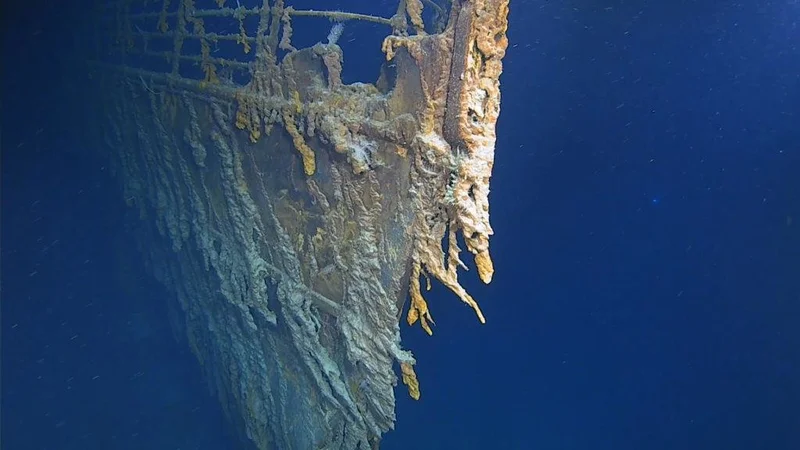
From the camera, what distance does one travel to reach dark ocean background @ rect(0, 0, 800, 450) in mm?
10562

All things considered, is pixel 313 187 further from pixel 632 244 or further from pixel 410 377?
pixel 632 244

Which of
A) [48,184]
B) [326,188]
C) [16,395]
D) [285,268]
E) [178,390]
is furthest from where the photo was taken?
[48,184]

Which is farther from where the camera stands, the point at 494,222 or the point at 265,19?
the point at 494,222

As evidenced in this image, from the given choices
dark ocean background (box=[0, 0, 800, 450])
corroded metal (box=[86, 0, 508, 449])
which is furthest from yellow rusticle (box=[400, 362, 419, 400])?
dark ocean background (box=[0, 0, 800, 450])

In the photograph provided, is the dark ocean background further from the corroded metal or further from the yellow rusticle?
the yellow rusticle

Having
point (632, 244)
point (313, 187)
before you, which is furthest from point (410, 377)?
point (632, 244)

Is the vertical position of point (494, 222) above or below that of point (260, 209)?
below

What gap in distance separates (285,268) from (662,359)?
1133 cm

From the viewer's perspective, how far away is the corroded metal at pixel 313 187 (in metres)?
2.11

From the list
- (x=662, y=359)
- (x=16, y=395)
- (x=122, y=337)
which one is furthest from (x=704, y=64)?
(x=16, y=395)

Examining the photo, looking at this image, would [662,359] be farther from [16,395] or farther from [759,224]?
[16,395]

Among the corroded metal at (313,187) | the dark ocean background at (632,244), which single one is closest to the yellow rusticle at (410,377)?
the corroded metal at (313,187)

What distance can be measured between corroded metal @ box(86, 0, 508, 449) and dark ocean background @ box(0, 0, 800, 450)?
7472 mm

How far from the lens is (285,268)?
130 inches
